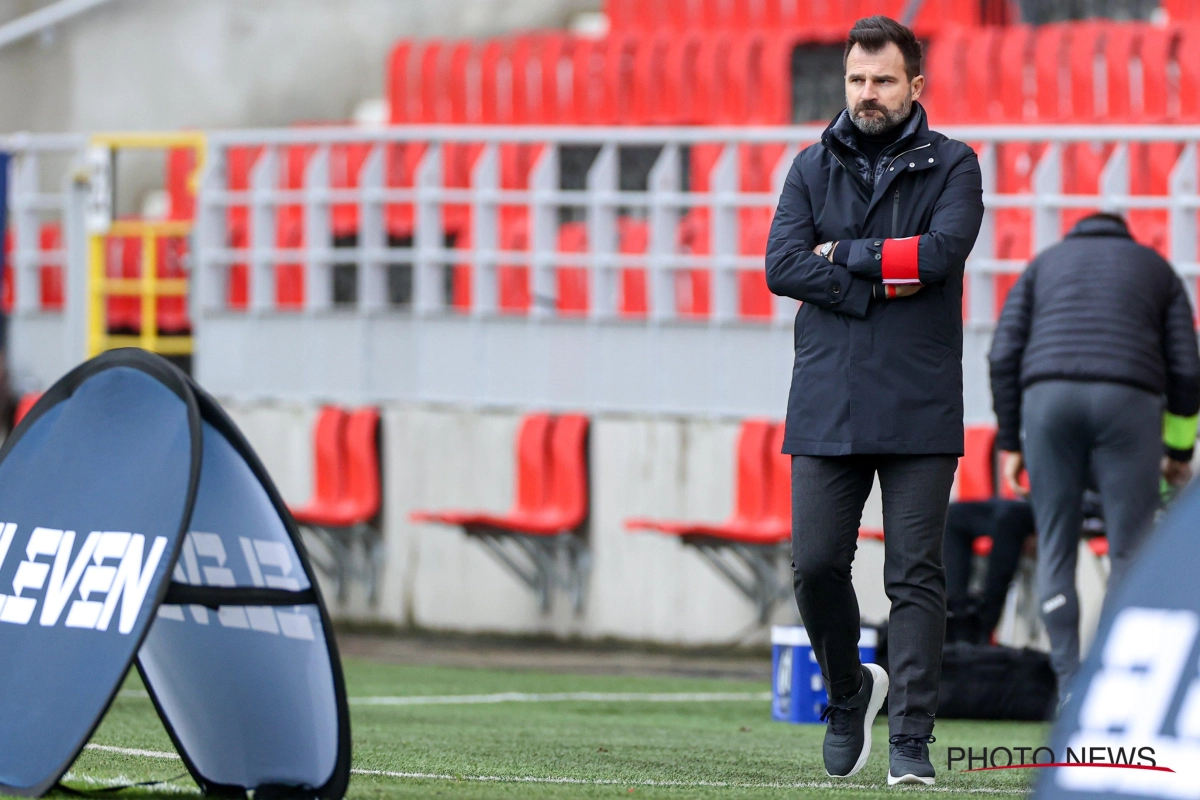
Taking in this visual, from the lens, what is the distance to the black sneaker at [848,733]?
560 cm

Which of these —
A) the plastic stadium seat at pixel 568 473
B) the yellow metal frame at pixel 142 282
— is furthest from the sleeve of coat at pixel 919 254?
the yellow metal frame at pixel 142 282

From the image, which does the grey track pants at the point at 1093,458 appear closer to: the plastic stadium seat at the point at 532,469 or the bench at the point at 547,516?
the bench at the point at 547,516

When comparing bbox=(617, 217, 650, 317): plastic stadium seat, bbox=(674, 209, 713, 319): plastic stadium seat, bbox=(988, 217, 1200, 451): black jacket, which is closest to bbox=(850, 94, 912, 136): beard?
bbox=(988, 217, 1200, 451): black jacket

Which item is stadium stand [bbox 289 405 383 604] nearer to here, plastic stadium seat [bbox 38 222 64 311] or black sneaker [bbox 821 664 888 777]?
plastic stadium seat [bbox 38 222 64 311]

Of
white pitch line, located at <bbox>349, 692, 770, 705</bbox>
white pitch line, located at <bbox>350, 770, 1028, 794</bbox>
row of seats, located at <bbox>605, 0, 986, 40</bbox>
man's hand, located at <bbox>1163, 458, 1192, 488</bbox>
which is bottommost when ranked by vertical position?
white pitch line, located at <bbox>349, 692, 770, 705</bbox>

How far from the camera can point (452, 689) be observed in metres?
9.71

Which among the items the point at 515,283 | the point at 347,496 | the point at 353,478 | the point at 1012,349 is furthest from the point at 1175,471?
the point at 347,496

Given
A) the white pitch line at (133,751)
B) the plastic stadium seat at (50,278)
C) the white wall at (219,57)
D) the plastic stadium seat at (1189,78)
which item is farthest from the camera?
the white wall at (219,57)

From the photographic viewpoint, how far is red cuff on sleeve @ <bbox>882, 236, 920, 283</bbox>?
5512mm

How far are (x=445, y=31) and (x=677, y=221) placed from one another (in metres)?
7.71

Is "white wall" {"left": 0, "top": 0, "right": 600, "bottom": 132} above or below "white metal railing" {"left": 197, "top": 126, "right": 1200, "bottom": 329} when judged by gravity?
above

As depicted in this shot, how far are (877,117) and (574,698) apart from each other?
4268 millimetres

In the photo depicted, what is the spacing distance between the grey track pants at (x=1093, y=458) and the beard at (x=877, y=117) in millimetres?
2092

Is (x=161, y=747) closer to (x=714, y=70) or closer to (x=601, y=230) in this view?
(x=601, y=230)
